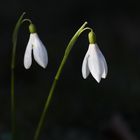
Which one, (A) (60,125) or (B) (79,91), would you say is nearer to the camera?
(A) (60,125)

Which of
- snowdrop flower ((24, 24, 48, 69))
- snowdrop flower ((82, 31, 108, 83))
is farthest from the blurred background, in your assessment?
snowdrop flower ((82, 31, 108, 83))

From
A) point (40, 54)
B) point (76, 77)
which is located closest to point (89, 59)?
point (40, 54)

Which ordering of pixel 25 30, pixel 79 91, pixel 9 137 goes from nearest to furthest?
1. pixel 9 137
2. pixel 79 91
3. pixel 25 30

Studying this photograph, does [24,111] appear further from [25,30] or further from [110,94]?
[25,30]

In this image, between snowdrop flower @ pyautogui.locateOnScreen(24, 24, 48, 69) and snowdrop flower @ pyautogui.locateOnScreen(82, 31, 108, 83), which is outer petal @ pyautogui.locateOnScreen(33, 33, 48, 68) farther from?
snowdrop flower @ pyautogui.locateOnScreen(82, 31, 108, 83)

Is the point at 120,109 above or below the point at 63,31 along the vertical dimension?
below

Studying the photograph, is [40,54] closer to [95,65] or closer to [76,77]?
[95,65]

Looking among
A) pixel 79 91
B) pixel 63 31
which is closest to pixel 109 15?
pixel 63 31
